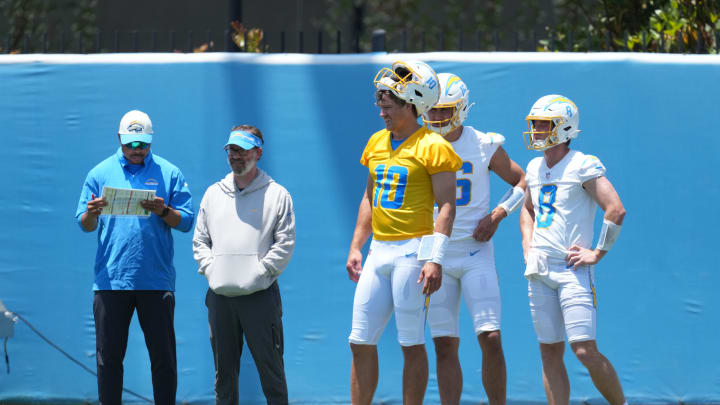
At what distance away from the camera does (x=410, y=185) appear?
563cm

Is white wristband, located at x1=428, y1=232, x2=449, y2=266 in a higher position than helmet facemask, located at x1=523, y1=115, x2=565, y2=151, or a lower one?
lower

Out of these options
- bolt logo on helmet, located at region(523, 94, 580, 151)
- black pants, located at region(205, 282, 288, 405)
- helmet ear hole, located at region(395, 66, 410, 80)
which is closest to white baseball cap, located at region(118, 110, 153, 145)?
black pants, located at region(205, 282, 288, 405)

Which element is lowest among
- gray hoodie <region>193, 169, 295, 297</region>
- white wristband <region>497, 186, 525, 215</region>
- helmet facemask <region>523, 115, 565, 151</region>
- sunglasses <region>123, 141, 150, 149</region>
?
gray hoodie <region>193, 169, 295, 297</region>

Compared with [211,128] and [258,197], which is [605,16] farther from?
[258,197]

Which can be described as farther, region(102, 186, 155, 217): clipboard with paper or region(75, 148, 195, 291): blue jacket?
region(75, 148, 195, 291): blue jacket

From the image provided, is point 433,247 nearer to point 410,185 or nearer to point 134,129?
point 410,185

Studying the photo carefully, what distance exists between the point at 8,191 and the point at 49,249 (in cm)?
50

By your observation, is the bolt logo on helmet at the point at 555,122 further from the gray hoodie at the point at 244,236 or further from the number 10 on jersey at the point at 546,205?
the gray hoodie at the point at 244,236

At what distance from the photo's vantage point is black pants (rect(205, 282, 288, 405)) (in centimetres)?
615

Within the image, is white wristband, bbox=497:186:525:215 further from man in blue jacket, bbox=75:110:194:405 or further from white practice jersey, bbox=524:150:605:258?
man in blue jacket, bbox=75:110:194:405

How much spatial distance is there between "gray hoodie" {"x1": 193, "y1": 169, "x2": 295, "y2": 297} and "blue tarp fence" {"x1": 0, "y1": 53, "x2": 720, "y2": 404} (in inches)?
46.3

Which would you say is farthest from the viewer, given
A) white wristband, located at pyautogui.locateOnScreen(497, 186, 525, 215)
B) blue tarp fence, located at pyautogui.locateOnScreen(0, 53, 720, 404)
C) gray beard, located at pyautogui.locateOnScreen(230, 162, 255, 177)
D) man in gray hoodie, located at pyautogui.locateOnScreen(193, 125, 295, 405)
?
blue tarp fence, located at pyautogui.locateOnScreen(0, 53, 720, 404)

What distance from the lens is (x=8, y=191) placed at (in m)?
7.52

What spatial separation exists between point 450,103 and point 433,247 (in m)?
1.14
